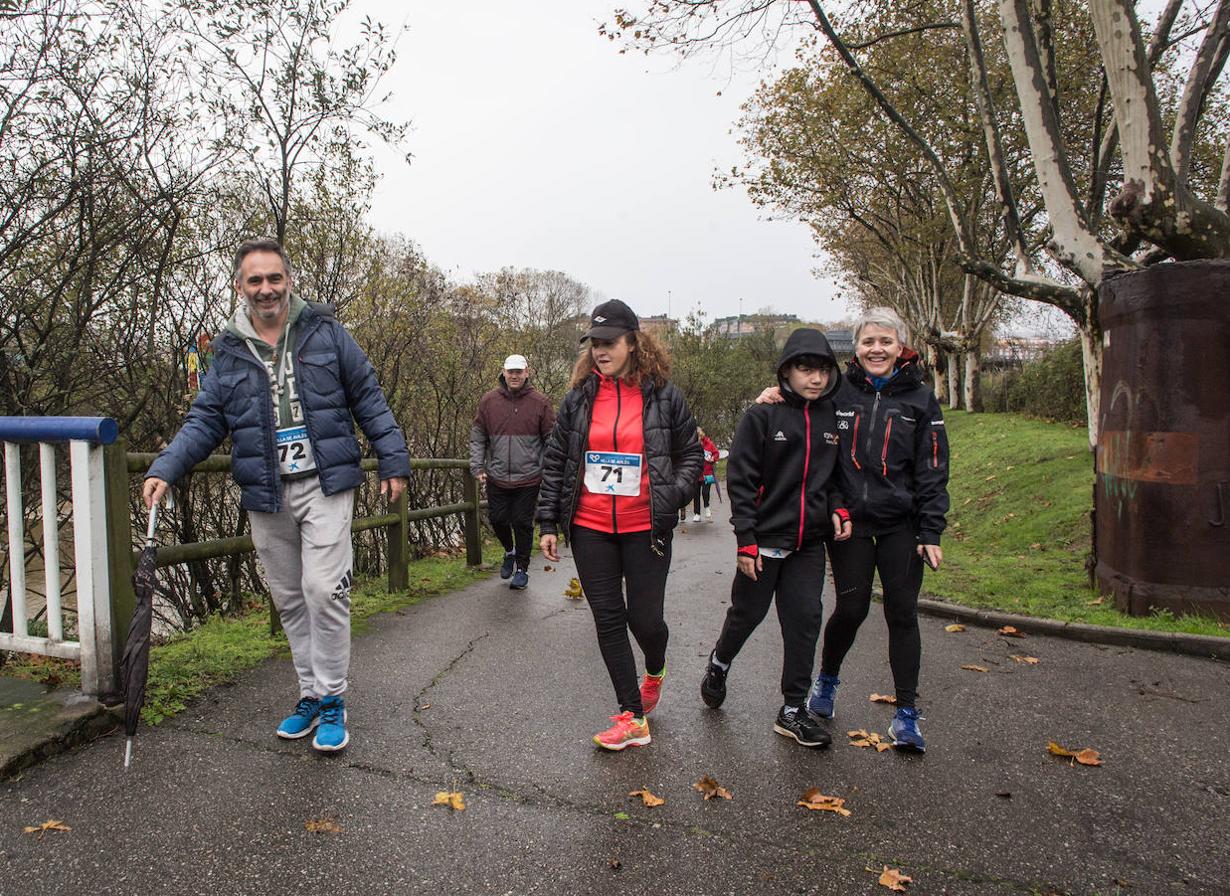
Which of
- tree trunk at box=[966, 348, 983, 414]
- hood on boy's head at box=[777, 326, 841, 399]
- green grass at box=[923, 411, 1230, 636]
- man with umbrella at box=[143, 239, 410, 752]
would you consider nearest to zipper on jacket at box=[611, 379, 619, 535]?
hood on boy's head at box=[777, 326, 841, 399]

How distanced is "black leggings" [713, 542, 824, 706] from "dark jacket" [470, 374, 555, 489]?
385 centimetres

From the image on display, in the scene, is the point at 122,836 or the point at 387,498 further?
the point at 387,498

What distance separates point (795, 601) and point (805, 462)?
618 millimetres

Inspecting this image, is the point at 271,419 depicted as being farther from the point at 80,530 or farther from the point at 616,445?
the point at 616,445

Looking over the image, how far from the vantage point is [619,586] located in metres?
3.73

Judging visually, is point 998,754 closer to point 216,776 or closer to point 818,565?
point 818,565

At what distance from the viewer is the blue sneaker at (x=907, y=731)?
11.7ft

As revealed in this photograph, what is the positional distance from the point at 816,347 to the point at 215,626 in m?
4.38

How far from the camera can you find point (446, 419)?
12.3m

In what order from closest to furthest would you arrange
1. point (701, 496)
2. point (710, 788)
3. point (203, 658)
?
point (710, 788) < point (203, 658) < point (701, 496)

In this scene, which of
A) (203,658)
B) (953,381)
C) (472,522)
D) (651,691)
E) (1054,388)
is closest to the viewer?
(651,691)

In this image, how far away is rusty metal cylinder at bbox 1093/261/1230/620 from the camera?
18.0ft

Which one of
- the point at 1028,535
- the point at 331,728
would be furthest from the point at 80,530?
the point at 1028,535

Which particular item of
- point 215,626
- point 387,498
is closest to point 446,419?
point 215,626
